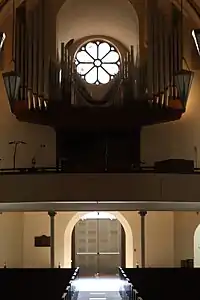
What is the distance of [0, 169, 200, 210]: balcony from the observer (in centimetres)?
1329

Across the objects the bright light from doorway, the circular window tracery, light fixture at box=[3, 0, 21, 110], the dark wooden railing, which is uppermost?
the circular window tracery

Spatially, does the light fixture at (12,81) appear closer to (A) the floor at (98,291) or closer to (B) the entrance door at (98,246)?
(A) the floor at (98,291)

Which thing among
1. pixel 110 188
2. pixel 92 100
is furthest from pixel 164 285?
pixel 92 100

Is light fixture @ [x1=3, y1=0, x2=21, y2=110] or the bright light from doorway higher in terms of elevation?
light fixture @ [x1=3, y1=0, x2=21, y2=110]

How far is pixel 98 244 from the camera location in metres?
21.8

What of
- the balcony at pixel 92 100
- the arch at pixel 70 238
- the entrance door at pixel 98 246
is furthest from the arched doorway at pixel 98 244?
the balcony at pixel 92 100

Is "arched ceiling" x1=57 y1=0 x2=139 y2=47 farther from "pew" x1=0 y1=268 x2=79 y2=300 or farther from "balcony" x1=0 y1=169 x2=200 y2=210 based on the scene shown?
"pew" x1=0 y1=268 x2=79 y2=300

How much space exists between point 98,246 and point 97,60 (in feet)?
21.9

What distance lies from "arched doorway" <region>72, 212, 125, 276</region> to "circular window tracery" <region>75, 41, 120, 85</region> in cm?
530

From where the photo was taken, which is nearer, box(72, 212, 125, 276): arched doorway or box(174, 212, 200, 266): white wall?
box(174, 212, 200, 266): white wall

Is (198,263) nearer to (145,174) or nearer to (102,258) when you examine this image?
(102,258)

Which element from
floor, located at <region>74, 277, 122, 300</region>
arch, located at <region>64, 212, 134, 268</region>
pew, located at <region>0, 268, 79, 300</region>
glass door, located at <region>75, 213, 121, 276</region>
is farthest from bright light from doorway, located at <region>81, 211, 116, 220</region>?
pew, located at <region>0, 268, 79, 300</region>

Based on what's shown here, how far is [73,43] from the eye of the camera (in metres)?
17.9

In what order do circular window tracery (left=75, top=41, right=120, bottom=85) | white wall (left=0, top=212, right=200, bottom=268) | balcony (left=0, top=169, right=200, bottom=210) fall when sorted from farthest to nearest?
1. white wall (left=0, top=212, right=200, bottom=268)
2. circular window tracery (left=75, top=41, right=120, bottom=85)
3. balcony (left=0, top=169, right=200, bottom=210)
